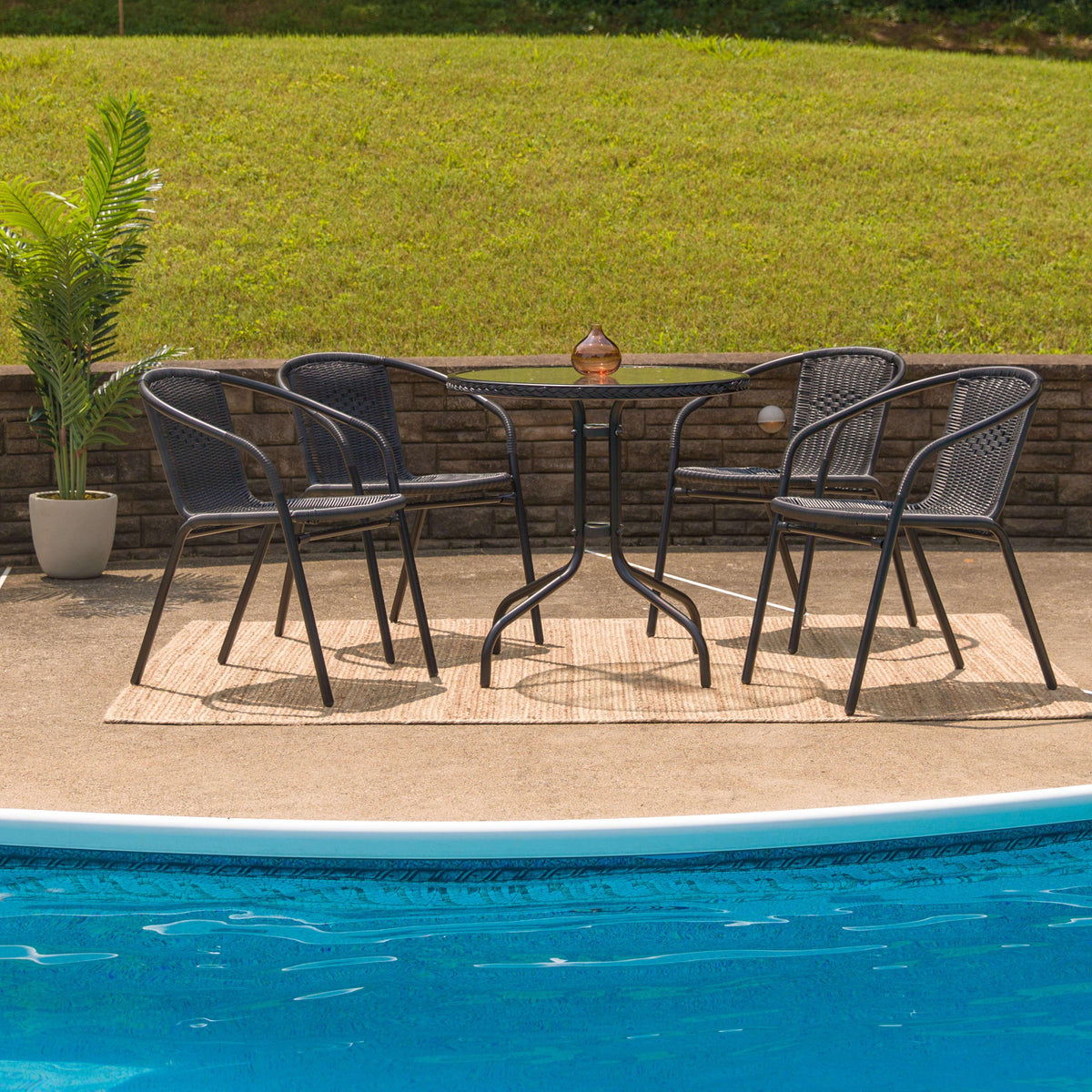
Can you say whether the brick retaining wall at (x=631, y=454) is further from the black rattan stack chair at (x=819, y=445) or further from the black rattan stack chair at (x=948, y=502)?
the black rattan stack chair at (x=948, y=502)

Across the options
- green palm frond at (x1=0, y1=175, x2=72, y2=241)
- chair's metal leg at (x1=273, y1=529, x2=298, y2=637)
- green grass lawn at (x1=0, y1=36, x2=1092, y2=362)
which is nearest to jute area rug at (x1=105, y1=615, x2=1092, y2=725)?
chair's metal leg at (x1=273, y1=529, x2=298, y2=637)

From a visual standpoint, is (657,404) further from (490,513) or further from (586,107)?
(586,107)

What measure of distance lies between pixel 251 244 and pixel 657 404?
362 centimetres

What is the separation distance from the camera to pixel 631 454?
6051mm

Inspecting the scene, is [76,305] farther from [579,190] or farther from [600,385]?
[579,190]

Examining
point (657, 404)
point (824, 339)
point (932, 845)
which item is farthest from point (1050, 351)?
point (932, 845)

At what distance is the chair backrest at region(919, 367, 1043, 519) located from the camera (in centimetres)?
374

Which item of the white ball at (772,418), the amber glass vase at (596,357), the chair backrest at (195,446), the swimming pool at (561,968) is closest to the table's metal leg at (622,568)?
the amber glass vase at (596,357)

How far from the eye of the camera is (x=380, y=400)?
484cm

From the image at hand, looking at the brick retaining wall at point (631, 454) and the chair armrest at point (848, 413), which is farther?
the brick retaining wall at point (631, 454)

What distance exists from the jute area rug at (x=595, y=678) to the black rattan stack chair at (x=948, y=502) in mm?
117

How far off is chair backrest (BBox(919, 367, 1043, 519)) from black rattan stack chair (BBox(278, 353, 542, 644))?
4.51ft

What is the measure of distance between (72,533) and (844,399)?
10.2ft

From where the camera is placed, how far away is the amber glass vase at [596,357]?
414cm
